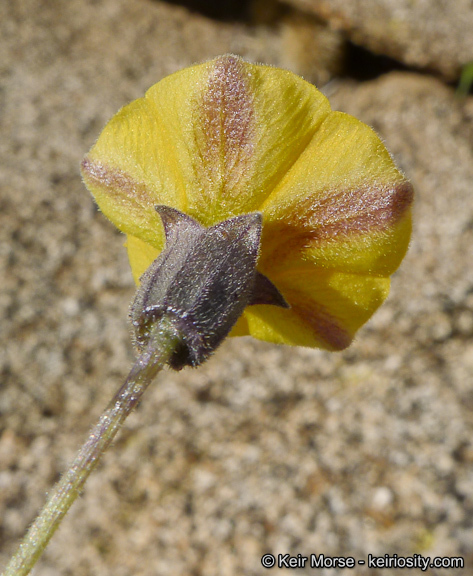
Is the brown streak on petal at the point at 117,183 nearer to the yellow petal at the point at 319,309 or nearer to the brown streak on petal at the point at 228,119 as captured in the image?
the brown streak on petal at the point at 228,119

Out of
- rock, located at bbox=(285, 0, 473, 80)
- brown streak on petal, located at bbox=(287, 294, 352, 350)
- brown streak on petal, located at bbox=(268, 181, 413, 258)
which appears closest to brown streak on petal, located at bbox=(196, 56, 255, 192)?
brown streak on petal, located at bbox=(268, 181, 413, 258)

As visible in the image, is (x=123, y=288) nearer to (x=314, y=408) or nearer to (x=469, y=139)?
(x=314, y=408)

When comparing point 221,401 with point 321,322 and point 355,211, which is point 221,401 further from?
point 355,211

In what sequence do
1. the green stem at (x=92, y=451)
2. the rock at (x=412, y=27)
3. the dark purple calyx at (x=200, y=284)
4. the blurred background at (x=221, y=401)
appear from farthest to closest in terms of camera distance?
the rock at (x=412, y=27) → the blurred background at (x=221, y=401) → the dark purple calyx at (x=200, y=284) → the green stem at (x=92, y=451)

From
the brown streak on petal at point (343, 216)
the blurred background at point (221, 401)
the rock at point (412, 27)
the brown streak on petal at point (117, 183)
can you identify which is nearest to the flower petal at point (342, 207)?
the brown streak on petal at point (343, 216)

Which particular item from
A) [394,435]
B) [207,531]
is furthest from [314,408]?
[207,531]

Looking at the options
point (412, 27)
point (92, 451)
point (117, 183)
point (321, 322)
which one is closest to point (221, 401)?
point (321, 322)

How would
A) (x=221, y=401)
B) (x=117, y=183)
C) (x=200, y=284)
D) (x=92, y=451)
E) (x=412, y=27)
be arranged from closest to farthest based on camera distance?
(x=92, y=451) → (x=200, y=284) → (x=117, y=183) → (x=221, y=401) → (x=412, y=27)
